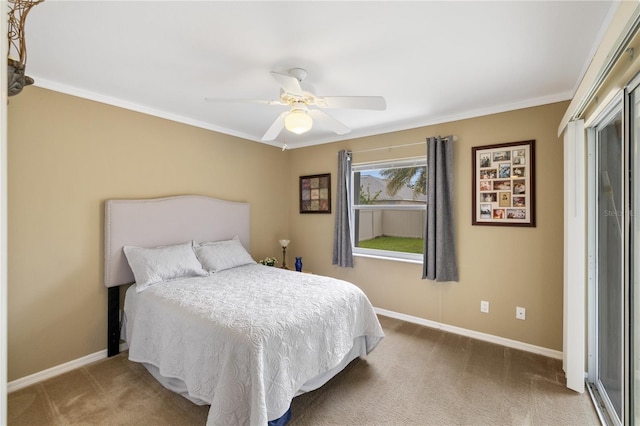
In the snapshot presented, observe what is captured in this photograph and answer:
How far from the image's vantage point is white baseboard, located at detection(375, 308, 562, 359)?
9.05 feet

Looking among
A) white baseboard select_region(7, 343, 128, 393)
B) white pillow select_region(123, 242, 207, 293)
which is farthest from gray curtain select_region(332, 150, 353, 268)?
white baseboard select_region(7, 343, 128, 393)

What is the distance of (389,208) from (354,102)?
2.05m

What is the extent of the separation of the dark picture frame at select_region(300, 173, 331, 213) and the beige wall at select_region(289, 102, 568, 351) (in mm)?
587

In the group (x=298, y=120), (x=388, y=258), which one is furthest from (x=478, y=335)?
(x=298, y=120)

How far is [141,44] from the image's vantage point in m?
1.85

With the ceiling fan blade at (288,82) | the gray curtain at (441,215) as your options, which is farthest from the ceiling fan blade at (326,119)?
the gray curtain at (441,215)

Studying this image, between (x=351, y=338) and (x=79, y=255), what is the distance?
2.46 metres

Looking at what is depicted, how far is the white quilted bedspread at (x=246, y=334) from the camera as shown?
1645 millimetres

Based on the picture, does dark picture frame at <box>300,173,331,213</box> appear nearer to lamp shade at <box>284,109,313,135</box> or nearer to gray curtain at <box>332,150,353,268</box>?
gray curtain at <box>332,150,353,268</box>

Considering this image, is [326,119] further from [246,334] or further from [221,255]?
[221,255]

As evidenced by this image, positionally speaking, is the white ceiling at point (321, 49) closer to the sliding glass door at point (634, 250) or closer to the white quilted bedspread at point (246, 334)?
the sliding glass door at point (634, 250)

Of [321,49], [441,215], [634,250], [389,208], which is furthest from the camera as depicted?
[389,208]

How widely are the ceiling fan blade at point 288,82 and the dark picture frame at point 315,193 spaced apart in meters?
2.31

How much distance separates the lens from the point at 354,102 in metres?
2.10
